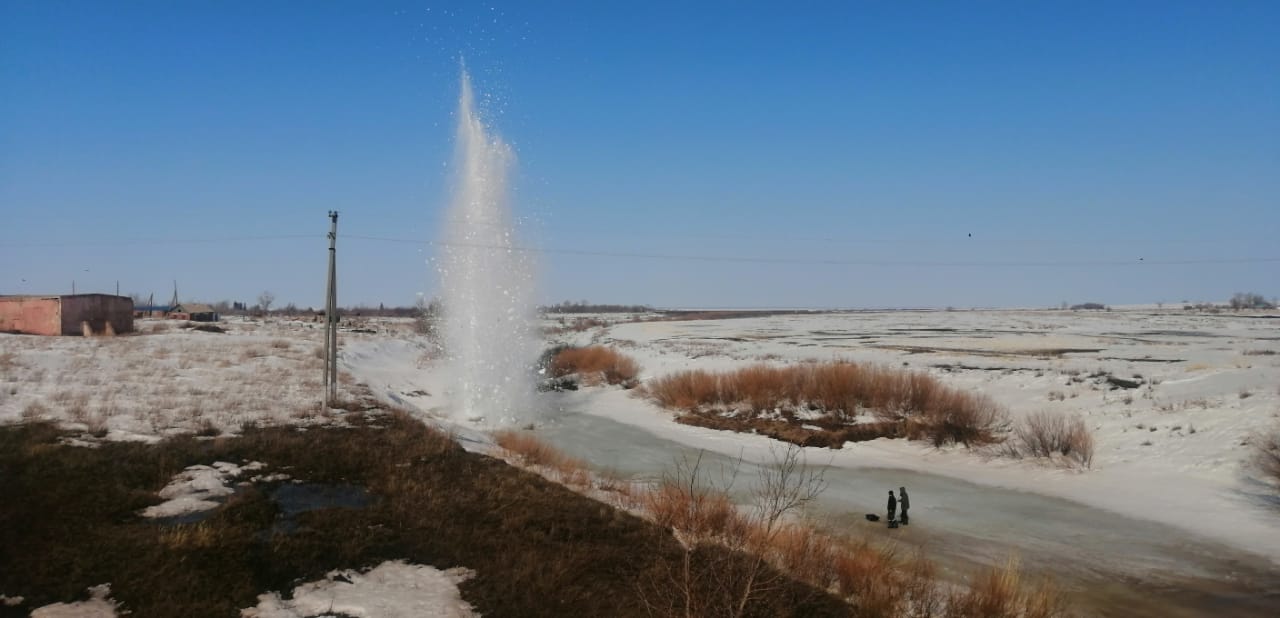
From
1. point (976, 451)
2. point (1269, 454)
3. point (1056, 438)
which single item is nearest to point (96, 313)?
point (976, 451)

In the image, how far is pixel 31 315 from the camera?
4150 centimetres

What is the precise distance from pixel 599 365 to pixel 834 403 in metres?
18.8

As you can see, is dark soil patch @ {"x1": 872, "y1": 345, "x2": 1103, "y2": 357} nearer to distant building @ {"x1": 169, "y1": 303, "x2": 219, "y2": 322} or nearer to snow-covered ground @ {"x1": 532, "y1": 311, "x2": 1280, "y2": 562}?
snow-covered ground @ {"x1": 532, "y1": 311, "x2": 1280, "y2": 562}

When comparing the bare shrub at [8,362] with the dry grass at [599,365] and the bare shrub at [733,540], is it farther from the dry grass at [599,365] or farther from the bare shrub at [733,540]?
the dry grass at [599,365]

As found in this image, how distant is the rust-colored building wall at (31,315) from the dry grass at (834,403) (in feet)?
115

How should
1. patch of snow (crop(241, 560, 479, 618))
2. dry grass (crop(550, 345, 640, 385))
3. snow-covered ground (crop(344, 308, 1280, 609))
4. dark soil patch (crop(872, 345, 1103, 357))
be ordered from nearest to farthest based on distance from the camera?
patch of snow (crop(241, 560, 479, 618)) → snow-covered ground (crop(344, 308, 1280, 609)) → dry grass (crop(550, 345, 640, 385)) → dark soil patch (crop(872, 345, 1103, 357))

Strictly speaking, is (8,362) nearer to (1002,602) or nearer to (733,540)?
(733,540)

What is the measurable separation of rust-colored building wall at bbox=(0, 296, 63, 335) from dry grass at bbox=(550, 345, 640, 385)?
1138 inches

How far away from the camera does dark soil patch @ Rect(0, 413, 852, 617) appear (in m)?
7.60

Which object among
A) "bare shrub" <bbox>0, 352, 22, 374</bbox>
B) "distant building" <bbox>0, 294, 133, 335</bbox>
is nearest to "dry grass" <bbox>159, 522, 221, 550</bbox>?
A: "bare shrub" <bbox>0, 352, 22, 374</bbox>

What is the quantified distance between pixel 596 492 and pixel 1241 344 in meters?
49.8

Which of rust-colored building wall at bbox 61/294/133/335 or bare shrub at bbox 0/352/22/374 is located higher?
rust-colored building wall at bbox 61/294/133/335

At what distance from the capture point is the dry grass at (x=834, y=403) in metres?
24.5

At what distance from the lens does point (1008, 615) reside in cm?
814
